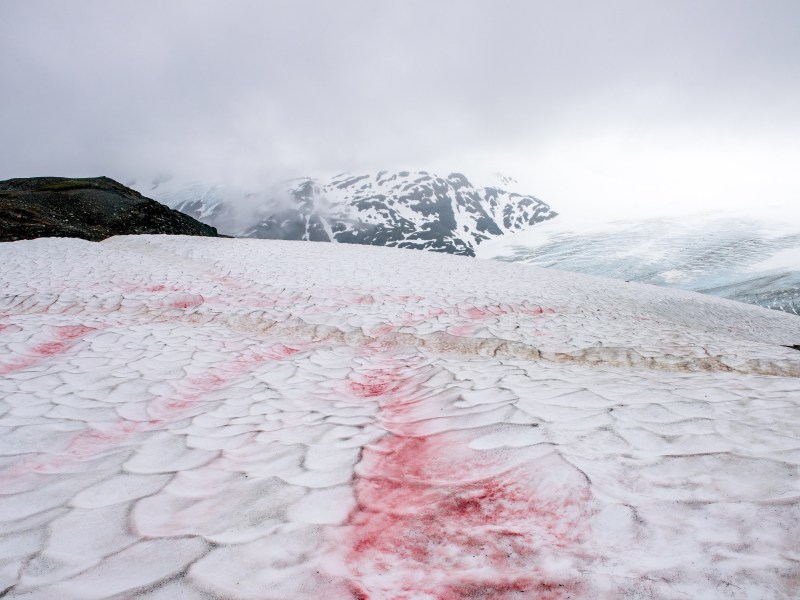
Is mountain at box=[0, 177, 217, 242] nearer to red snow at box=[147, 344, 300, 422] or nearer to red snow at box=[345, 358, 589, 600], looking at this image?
red snow at box=[147, 344, 300, 422]

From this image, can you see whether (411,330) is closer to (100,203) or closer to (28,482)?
(28,482)

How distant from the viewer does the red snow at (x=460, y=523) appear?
154cm

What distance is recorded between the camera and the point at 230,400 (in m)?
3.91

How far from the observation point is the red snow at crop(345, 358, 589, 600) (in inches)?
60.8

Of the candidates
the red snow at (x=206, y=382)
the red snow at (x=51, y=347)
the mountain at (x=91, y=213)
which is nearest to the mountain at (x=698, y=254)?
the red snow at (x=206, y=382)

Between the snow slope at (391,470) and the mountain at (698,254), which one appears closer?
the snow slope at (391,470)

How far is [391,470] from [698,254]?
6273cm

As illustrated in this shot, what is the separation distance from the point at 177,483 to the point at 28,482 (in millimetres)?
927

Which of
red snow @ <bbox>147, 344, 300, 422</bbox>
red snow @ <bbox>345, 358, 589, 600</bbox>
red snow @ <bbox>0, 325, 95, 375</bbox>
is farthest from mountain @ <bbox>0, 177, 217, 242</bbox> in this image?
red snow @ <bbox>345, 358, 589, 600</bbox>

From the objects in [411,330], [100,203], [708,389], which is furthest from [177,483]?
[100,203]

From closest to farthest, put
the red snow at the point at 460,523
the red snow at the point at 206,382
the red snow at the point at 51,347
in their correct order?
the red snow at the point at 460,523
the red snow at the point at 206,382
the red snow at the point at 51,347

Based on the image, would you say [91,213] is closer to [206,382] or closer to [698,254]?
[206,382]

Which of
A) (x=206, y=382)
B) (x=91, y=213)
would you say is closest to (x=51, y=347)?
(x=206, y=382)

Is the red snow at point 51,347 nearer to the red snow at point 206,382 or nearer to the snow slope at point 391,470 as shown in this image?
the snow slope at point 391,470
